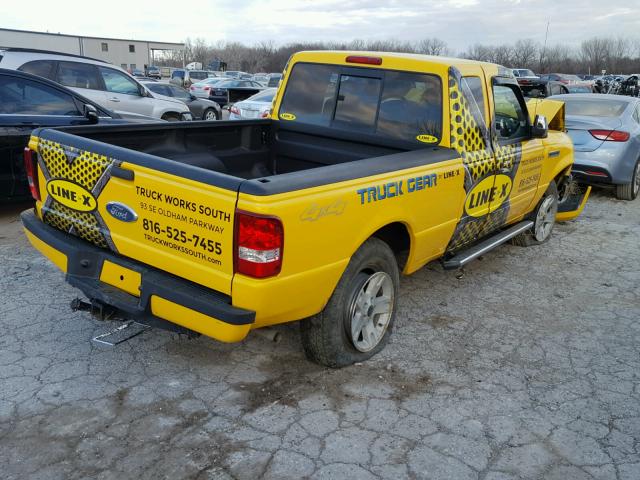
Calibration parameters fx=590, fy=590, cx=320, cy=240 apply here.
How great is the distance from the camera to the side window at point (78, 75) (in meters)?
A: 9.98

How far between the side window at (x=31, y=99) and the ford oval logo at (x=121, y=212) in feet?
13.6

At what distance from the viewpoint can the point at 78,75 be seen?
1039cm

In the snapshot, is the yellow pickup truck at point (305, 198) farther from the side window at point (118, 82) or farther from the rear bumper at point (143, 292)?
the side window at point (118, 82)

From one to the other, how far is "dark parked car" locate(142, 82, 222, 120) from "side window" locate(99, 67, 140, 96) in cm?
484

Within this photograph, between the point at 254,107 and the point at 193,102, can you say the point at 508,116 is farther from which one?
the point at 193,102

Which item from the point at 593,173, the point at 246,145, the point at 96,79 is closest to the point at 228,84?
the point at 96,79

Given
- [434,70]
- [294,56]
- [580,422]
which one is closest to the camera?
[580,422]

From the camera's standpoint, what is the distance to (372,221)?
347 cm

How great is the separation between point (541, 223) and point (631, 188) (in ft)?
11.7

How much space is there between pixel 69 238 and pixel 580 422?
10.6 ft

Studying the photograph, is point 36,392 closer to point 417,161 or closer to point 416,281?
point 417,161

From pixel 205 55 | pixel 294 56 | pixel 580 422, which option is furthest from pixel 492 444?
pixel 205 55

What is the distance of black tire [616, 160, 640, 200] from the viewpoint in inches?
365

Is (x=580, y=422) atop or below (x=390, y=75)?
below
